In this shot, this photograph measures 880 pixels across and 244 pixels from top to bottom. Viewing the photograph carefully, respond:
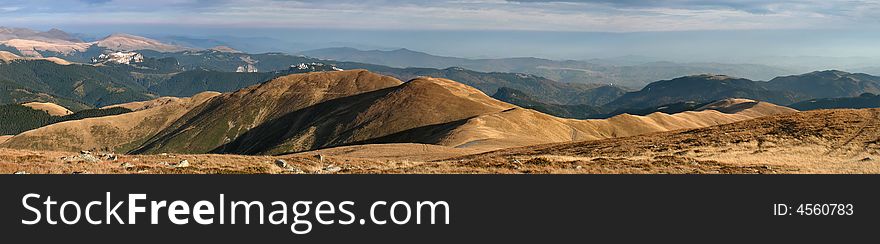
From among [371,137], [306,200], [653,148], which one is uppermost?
[306,200]

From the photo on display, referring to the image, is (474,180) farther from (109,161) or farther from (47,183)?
(109,161)

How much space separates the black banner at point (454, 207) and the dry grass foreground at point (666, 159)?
11.6m

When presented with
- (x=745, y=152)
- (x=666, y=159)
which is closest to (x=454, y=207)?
(x=666, y=159)

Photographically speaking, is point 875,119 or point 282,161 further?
point 875,119

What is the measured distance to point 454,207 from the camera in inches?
837

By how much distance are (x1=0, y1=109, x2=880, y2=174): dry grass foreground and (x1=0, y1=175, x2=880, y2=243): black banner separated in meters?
11.6

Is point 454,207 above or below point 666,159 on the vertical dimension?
above

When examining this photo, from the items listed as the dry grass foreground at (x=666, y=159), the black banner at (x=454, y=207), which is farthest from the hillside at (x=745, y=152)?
the black banner at (x=454, y=207)

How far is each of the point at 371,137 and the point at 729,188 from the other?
162 metres

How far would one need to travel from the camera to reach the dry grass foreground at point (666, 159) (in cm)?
3459

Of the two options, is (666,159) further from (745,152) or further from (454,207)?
(454,207)

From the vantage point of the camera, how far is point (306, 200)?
20875 millimetres

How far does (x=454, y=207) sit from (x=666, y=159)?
26.3 m

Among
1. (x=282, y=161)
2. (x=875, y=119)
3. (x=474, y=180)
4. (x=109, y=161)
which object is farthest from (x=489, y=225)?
(x=875, y=119)
